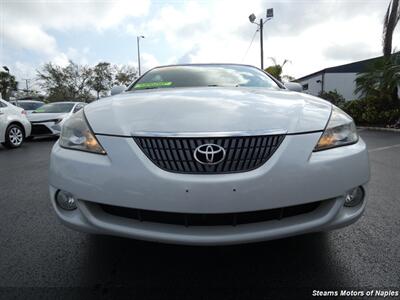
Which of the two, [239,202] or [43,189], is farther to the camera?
[43,189]

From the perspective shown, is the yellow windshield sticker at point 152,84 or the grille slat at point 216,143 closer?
the grille slat at point 216,143

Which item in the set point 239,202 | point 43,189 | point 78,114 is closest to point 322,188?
point 239,202

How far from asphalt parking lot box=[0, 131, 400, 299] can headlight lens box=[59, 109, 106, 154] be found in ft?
2.31

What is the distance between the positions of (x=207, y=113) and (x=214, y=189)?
0.45 meters

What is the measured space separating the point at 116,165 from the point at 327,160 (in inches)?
39.7

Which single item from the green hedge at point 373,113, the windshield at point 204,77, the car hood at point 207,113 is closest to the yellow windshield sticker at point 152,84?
the windshield at point 204,77

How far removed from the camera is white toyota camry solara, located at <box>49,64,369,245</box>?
1398mm

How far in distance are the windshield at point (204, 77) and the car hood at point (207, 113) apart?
765mm

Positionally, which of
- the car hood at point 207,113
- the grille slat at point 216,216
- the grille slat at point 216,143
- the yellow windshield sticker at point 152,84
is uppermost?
the yellow windshield sticker at point 152,84

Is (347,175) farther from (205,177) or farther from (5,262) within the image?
(5,262)

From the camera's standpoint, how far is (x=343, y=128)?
1.70m

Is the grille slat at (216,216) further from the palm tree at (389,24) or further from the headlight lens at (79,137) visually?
the palm tree at (389,24)

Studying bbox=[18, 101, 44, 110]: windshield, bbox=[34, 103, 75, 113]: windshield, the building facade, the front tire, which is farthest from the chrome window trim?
the building facade

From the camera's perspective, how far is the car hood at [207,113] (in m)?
1.52
